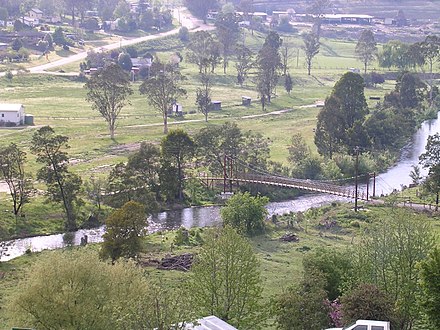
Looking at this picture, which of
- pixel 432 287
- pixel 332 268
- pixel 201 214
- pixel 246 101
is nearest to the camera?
pixel 432 287

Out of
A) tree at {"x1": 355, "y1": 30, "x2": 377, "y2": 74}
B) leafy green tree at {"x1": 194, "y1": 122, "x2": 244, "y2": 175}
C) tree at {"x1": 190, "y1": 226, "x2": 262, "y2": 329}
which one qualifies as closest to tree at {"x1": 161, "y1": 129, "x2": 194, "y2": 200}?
leafy green tree at {"x1": 194, "y1": 122, "x2": 244, "y2": 175}

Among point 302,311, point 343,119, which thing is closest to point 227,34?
point 343,119

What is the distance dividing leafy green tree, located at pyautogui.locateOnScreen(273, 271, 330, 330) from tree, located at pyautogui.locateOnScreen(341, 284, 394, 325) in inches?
32.4

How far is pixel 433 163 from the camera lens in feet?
195

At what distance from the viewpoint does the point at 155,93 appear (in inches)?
3095

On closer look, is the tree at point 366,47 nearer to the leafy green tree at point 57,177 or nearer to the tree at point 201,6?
the tree at point 201,6

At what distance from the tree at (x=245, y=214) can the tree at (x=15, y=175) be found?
459 inches

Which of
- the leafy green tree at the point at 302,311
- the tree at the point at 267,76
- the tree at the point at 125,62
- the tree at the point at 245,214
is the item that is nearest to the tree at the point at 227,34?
the tree at the point at 125,62

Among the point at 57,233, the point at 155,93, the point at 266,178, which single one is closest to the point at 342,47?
the point at 155,93

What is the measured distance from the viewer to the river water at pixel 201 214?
45.7 meters

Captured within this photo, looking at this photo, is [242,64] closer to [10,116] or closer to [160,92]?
[160,92]

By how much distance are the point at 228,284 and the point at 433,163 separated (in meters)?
33.2

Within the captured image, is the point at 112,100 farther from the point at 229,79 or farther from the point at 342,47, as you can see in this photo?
the point at 342,47

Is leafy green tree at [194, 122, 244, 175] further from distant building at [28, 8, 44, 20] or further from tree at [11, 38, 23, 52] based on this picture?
distant building at [28, 8, 44, 20]
